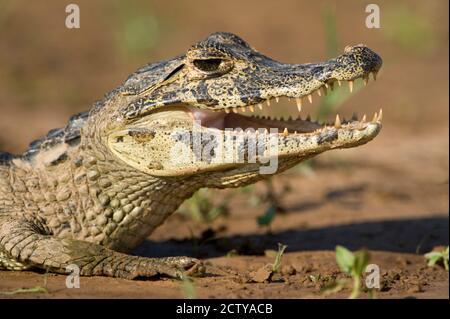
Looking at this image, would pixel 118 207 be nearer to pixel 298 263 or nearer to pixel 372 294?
pixel 298 263

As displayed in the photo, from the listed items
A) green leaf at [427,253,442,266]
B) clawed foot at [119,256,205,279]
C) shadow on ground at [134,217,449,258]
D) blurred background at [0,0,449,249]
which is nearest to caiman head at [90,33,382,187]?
clawed foot at [119,256,205,279]

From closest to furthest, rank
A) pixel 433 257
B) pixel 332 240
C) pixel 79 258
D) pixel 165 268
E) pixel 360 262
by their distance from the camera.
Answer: pixel 360 262 < pixel 165 268 < pixel 79 258 < pixel 433 257 < pixel 332 240

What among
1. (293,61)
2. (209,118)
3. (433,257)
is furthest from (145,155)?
(293,61)

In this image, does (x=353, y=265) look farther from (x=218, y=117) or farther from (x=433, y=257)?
(x=218, y=117)

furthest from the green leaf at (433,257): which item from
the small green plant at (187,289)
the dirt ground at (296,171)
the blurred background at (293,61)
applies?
the small green plant at (187,289)

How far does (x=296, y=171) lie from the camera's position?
8.52 m

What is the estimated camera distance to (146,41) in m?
14.1

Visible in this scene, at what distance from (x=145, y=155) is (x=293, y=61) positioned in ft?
28.9

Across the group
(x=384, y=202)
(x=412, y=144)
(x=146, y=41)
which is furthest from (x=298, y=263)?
(x=146, y=41)

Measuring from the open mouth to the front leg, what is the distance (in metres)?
0.95

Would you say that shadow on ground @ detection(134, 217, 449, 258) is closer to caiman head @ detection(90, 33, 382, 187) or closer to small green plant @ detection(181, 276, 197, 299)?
caiman head @ detection(90, 33, 382, 187)

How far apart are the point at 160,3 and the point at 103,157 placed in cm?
1170

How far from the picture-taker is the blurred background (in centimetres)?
781
